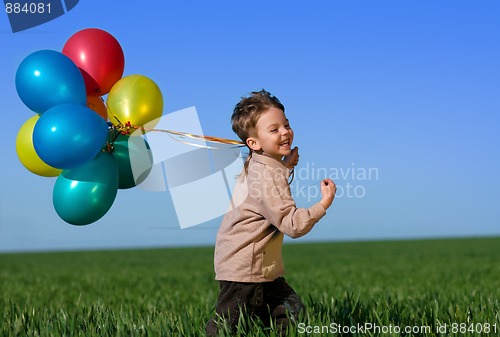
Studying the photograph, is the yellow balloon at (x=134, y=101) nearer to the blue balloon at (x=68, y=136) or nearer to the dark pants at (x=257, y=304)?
the blue balloon at (x=68, y=136)

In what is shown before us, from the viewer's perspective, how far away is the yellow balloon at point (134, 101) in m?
4.76

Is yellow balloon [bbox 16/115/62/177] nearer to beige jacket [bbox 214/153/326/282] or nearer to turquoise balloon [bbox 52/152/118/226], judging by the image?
turquoise balloon [bbox 52/152/118/226]

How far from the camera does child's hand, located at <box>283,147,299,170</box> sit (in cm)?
423

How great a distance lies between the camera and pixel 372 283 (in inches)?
380

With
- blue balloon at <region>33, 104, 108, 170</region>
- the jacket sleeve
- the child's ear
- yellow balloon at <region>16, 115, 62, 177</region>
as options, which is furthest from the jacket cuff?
yellow balloon at <region>16, 115, 62, 177</region>

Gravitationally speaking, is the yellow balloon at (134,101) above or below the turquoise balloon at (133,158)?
above

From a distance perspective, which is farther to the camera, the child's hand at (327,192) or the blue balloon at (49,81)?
the blue balloon at (49,81)

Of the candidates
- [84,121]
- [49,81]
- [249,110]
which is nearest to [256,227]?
[249,110]

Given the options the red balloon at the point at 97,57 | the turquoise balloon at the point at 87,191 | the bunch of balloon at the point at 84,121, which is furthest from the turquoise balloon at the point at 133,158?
the red balloon at the point at 97,57

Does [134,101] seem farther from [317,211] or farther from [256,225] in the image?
[317,211]

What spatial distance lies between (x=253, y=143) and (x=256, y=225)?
51 centimetres

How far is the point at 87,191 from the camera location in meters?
4.48

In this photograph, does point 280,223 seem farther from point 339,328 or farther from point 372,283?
point 372,283

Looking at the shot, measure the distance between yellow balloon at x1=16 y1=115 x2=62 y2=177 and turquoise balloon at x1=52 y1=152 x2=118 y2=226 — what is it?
0.89 ft
